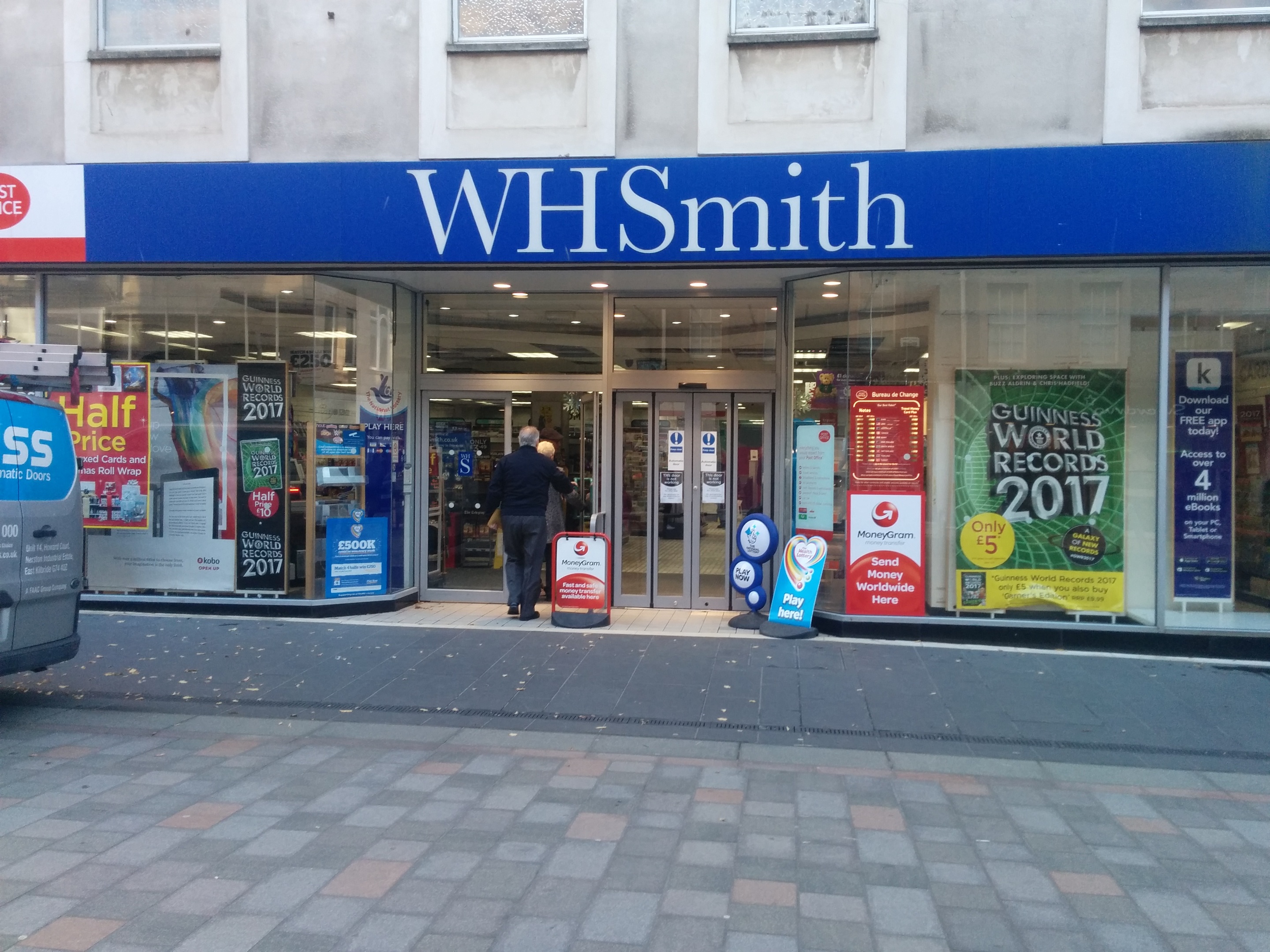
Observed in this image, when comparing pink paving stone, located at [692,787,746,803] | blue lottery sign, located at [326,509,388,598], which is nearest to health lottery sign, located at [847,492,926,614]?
pink paving stone, located at [692,787,746,803]

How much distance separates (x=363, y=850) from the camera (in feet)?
15.0

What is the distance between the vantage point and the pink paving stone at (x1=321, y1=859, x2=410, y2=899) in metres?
4.14

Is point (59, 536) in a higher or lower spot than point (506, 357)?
lower

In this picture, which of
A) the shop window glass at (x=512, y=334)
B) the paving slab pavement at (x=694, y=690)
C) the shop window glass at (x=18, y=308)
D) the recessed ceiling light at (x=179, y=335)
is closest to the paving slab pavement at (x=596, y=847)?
the paving slab pavement at (x=694, y=690)

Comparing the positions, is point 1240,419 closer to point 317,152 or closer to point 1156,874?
point 1156,874

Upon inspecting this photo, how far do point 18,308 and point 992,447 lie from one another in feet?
32.5

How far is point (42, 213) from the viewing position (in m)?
9.80

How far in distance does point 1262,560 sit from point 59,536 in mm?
9832

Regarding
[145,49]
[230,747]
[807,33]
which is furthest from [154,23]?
[230,747]

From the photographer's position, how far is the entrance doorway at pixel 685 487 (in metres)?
10.6

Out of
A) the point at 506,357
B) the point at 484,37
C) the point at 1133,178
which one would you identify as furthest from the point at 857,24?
the point at 506,357

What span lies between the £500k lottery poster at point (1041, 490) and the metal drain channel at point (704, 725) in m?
3.04

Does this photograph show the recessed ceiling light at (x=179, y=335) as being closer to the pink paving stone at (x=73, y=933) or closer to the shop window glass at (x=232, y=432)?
the shop window glass at (x=232, y=432)

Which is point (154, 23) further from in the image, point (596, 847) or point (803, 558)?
point (596, 847)
